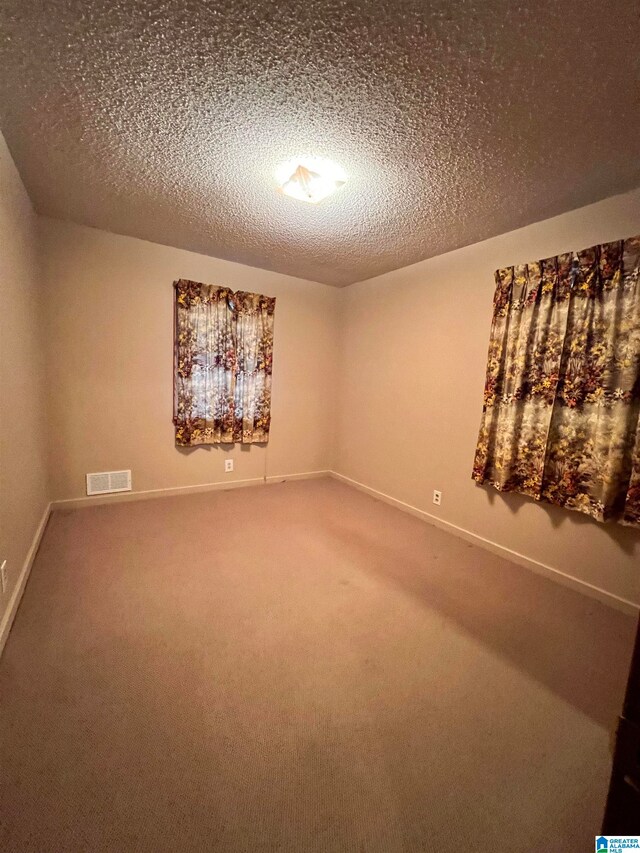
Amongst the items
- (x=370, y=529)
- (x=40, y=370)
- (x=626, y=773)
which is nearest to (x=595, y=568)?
(x=370, y=529)

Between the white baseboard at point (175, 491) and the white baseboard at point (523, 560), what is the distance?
107 cm

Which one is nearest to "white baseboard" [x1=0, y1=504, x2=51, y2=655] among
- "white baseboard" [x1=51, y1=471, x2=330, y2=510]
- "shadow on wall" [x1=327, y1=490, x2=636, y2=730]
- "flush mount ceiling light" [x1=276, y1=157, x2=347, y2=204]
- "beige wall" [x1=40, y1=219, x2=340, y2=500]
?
"white baseboard" [x1=51, y1=471, x2=330, y2=510]

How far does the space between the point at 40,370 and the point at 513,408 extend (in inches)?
136

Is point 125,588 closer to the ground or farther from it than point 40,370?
closer to the ground

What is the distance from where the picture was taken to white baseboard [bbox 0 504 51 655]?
1.48m

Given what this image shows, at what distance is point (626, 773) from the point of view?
2.16 ft

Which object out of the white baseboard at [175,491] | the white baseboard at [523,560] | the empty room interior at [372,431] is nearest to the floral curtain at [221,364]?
the empty room interior at [372,431]

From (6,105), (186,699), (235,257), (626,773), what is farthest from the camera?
(235,257)

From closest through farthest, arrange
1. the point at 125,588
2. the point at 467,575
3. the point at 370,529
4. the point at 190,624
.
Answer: the point at 190,624, the point at 125,588, the point at 467,575, the point at 370,529

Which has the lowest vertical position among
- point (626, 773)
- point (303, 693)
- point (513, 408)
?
point (303, 693)

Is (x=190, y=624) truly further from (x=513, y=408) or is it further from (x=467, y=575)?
(x=513, y=408)

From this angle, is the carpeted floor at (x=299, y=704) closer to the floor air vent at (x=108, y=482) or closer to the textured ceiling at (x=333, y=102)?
the floor air vent at (x=108, y=482)

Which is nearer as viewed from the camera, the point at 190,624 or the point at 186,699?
the point at 186,699

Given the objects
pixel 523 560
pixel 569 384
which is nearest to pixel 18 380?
pixel 569 384
